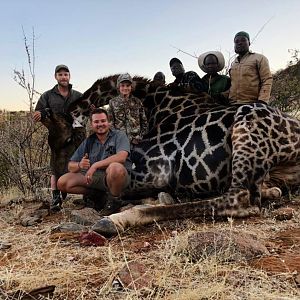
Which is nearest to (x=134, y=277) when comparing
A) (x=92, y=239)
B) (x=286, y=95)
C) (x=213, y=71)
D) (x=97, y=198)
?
(x=92, y=239)

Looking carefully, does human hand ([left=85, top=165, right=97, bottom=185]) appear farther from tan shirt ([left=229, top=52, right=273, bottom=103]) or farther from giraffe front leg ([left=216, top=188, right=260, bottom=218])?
tan shirt ([left=229, top=52, right=273, bottom=103])

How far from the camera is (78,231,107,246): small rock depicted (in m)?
4.08

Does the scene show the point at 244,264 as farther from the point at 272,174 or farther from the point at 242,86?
the point at 242,86

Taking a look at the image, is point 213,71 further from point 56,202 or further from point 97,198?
point 56,202

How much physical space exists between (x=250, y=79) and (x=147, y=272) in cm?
483

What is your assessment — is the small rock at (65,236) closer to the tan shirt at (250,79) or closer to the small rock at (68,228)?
the small rock at (68,228)

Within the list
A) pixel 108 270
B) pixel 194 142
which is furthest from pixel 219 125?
pixel 108 270

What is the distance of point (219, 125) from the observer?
19.0ft

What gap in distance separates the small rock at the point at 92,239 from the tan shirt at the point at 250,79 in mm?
3776

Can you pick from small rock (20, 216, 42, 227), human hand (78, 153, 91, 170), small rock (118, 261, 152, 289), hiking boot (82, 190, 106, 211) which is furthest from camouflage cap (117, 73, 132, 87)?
small rock (118, 261, 152, 289)

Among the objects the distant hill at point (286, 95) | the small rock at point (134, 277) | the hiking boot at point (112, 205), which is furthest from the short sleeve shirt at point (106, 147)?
the distant hill at point (286, 95)

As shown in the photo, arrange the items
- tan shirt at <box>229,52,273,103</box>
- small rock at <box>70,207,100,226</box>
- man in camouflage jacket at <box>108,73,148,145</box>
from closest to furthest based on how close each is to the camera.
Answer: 1. small rock at <box>70,207,100,226</box>
2. man in camouflage jacket at <box>108,73,148,145</box>
3. tan shirt at <box>229,52,273,103</box>

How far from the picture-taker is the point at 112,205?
18.5 ft

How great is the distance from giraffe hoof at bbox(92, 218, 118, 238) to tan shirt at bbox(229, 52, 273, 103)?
3502mm
